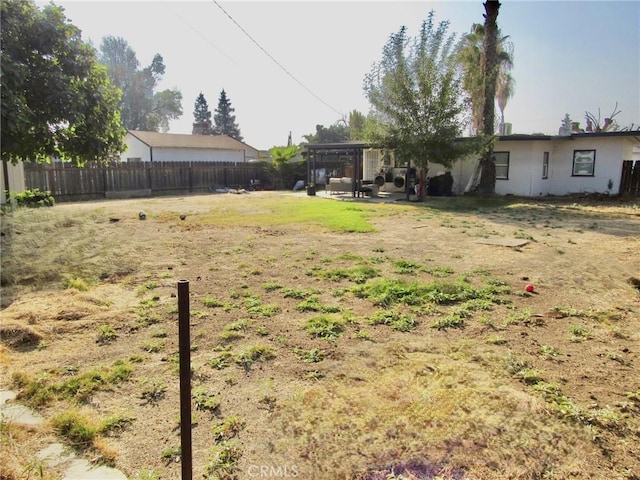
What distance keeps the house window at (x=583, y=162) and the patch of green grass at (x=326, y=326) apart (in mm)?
19288

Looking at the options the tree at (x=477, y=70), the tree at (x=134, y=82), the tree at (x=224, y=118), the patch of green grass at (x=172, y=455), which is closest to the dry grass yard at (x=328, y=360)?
the patch of green grass at (x=172, y=455)

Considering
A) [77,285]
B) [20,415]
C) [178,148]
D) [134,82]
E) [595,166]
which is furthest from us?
[134,82]

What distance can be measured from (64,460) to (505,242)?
835 cm

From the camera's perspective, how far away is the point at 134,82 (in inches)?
2509

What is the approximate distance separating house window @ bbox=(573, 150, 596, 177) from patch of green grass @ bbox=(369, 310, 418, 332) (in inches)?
739

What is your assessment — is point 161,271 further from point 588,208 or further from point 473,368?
point 588,208

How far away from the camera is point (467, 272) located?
20.9 feet

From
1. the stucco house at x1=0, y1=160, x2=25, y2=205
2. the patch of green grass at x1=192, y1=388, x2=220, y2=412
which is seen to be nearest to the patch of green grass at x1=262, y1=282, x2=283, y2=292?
the patch of green grass at x1=192, y1=388, x2=220, y2=412

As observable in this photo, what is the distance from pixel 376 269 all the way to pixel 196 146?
30.5 metres

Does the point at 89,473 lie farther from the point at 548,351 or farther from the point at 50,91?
the point at 50,91

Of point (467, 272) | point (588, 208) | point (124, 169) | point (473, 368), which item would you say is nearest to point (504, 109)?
point (588, 208)

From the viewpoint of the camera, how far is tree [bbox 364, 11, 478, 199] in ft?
55.4

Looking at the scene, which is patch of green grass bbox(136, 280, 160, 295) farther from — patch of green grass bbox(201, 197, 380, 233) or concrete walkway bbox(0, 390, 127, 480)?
patch of green grass bbox(201, 197, 380, 233)

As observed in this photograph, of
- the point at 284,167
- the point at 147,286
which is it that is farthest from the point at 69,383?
the point at 284,167
